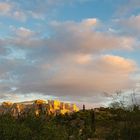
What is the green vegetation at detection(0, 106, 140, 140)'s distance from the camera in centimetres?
1627

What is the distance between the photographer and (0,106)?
87.5 feet

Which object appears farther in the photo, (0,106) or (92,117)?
(92,117)

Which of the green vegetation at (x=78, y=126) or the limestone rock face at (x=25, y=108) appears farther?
the limestone rock face at (x=25, y=108)

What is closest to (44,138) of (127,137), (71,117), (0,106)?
(127,137)

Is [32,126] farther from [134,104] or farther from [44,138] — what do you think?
[134,104]

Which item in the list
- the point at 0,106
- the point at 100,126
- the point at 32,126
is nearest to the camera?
the point at 32,126

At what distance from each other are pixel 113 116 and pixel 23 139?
630 inches

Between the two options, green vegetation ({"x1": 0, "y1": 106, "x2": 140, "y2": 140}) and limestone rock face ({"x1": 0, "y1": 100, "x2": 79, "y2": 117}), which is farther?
limestone rock face ({"x1": 0, "y1": 100, "x2": 79, "y2": 117})

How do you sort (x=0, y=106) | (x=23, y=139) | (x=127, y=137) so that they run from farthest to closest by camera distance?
(x=0, y=106) → (x=127, y=137) → (x=23, y=139)

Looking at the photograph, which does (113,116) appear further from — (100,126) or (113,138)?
(113,138)

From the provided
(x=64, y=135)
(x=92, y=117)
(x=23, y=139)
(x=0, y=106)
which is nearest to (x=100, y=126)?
(x=92, y=117)

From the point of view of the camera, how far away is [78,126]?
2928cm

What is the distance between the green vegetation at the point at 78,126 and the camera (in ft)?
53.4

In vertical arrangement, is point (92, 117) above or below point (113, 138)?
above
